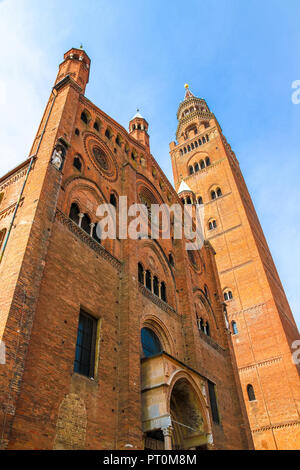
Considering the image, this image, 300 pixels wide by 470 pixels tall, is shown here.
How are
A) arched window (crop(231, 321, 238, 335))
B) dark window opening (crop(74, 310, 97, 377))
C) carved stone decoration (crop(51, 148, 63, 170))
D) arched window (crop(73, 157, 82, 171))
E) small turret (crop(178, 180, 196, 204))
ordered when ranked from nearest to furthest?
dark window opening (crop(74, 310, 97, 377)) → carved stone decoration (crop(51, 148, 63, 170)) → arched window (crop(73, 157, 82, 171)) → small turret (crop(178, 180, 196, 204)) → arched window (crop(231, 321, 238, 335))

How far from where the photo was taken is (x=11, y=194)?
40.1 ft

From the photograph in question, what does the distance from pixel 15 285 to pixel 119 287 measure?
452cm

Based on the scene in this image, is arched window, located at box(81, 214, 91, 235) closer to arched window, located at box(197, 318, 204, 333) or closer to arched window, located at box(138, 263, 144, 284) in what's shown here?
arched window, located at box(138, 263, 144, 284)

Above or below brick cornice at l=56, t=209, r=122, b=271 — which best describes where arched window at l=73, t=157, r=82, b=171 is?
above

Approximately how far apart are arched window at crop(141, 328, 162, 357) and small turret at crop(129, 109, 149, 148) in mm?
11933

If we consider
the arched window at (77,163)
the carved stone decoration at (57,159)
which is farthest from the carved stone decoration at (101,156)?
the carved stone decoration at (57,159)

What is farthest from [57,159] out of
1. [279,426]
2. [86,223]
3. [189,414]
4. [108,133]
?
[279,426]

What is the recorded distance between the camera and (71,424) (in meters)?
→ 7.89

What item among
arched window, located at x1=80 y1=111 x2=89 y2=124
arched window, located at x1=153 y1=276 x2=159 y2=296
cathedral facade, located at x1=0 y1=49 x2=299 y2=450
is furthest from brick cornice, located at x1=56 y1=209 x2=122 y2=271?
arched window, located at x1=80 y1=111 x2=89 y2=124

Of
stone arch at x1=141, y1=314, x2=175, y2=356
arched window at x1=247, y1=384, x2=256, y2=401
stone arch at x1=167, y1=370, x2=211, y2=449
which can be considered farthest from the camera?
arched window at x1=247, y1=384, x2=256, y2=401

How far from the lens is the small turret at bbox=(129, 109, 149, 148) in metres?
21.6

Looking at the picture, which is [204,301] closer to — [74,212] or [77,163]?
[74,212]
